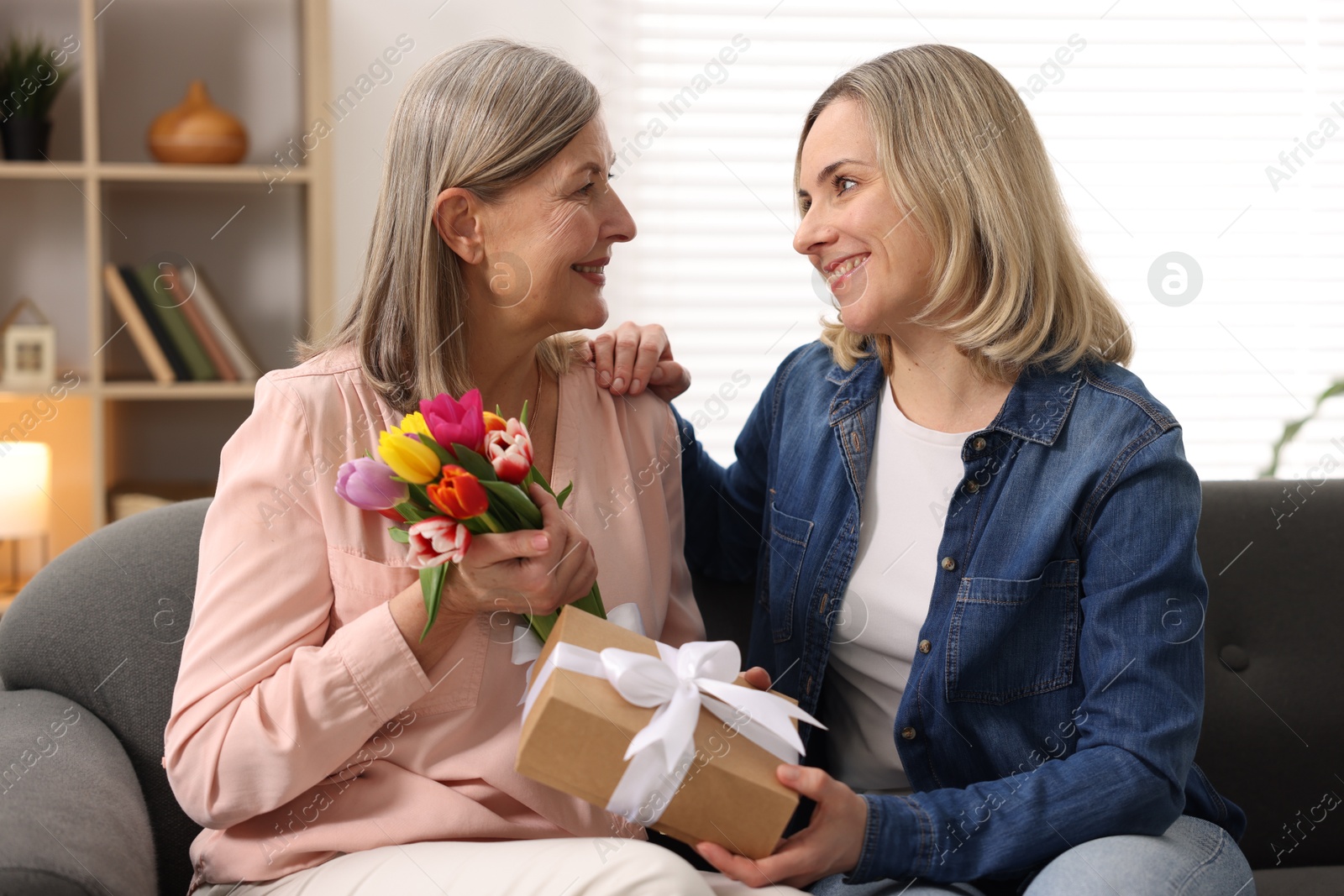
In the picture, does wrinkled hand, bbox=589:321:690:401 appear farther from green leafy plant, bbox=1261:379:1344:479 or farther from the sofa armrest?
green leafy plant, bbox=1261:379:1344:479

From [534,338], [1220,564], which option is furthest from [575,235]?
[1220,564]

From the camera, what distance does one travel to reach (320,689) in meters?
1.09

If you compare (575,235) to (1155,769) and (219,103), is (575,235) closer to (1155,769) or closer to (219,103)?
(1155,769)

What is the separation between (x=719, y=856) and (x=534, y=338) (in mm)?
649

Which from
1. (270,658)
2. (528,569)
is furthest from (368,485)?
(270,658)

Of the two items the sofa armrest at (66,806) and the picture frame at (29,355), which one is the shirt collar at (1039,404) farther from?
the picture frame at (29,355)

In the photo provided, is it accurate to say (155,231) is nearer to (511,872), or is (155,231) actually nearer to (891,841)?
(511,872)

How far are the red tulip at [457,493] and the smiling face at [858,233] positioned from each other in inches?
24.7

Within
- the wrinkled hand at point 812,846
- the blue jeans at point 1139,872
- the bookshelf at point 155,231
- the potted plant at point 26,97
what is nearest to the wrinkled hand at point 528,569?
the wrinkled hand at point 812,846

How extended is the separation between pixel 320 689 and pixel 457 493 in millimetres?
291

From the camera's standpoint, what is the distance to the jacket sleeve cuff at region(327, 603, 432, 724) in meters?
1.10

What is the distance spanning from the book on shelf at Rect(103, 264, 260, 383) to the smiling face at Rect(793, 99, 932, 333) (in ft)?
5.75

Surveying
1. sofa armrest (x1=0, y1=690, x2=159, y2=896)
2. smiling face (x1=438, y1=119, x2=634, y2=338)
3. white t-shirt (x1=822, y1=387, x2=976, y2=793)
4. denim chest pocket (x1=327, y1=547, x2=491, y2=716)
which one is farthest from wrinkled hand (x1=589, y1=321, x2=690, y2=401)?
sofa armrest (x1=0, y1=690, x2=159, y2=896)

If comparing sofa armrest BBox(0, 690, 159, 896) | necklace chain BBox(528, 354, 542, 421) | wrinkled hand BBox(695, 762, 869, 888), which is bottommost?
sofa armrest BBox(0, 690, 159, 896)
